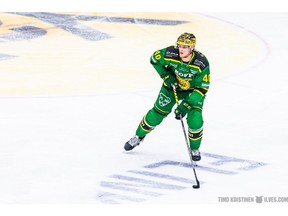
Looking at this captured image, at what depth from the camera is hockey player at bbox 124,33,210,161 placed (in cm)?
1054

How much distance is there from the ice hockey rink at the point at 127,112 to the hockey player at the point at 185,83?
1.42 feet

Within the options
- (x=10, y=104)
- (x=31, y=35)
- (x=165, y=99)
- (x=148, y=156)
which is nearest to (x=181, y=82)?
(x=165, y=99)

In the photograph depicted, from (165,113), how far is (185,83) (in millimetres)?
507

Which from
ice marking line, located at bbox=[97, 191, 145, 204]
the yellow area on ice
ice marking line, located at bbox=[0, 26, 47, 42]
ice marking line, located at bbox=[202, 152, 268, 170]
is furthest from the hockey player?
ice marking line, located at bbox=[0, 26, 47, 42]

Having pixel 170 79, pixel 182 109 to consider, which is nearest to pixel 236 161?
pixel 182 109

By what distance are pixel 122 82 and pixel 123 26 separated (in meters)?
3.59

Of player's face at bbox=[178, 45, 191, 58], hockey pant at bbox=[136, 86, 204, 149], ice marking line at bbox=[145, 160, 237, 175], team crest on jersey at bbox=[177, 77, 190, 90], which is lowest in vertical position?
ice marking line at bbox=[145, 160, 237, 175]

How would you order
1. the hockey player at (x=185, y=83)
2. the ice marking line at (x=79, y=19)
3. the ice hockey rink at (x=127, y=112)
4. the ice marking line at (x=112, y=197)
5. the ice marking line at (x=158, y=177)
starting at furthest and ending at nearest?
the ice marking line at (x=79, y=19) < the hockey player at (x=185, y=83) < the ice hockey rink at (x=127, y=112) < the ice marking line at (x=158, y=177) < the ice marking line at (x=112, y=197)

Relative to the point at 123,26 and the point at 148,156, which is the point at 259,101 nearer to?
the point at 148,156

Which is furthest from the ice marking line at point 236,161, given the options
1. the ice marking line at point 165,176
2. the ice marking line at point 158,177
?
the ice marking line at point 165,176

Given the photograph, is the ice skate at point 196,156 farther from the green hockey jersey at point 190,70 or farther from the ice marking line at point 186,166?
the green hockey jersey at point 190,70

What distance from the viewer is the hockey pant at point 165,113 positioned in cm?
1073

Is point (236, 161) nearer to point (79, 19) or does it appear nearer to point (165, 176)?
point (165, 176)

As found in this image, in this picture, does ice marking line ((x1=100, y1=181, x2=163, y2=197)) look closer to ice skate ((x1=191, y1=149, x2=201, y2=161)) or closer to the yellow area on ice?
ice skate ((x1=191, y1=149, x2=201, y2=161))
